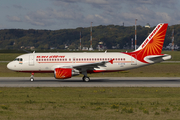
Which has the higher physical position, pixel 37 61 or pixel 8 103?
pixel 37 61

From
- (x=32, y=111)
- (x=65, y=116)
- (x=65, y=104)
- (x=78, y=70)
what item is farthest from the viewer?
(x=78, y=70)

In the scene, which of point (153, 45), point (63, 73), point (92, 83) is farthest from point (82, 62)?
point (153, 45)

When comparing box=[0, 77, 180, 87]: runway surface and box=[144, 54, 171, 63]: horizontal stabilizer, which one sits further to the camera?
box=[144, 54, 171, 63]: horizontal stabilizer

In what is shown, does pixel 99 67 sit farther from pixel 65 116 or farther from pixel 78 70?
pixel 65 116

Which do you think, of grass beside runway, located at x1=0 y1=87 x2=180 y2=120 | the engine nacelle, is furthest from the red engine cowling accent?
grass beside runway, located at x1=0 y1=87 x2=180 y2=120

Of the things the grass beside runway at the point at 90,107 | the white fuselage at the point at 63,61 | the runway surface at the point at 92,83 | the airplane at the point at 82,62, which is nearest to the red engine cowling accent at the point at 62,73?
the runway surface at the point at 92,83

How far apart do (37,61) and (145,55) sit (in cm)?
1468

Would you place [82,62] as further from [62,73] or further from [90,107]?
[90,107]

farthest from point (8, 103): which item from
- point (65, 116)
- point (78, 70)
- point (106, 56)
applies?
point (106, 56)

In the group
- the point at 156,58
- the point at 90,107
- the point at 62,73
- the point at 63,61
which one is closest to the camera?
the point at 90,107

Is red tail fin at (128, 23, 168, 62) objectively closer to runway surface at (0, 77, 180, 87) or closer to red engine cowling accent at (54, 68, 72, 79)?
runway surface at (0, 77, 180, 87)

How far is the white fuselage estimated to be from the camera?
122ft

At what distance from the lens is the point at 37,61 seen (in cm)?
3734

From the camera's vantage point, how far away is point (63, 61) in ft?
122
